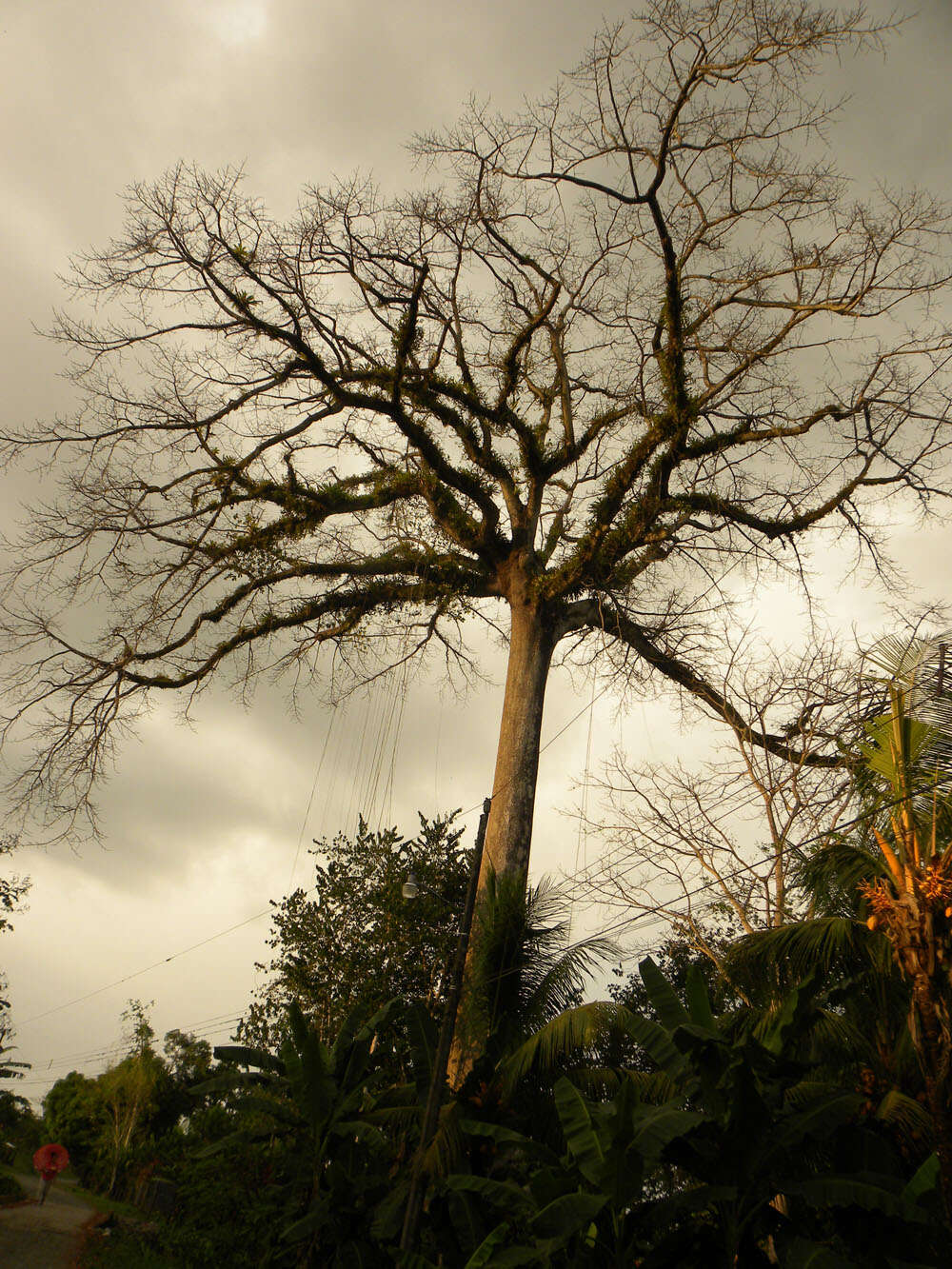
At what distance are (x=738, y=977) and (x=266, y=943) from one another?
7.64 metres

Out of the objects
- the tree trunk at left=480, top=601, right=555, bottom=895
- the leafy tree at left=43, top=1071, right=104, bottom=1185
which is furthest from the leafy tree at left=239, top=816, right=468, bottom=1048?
the leafy tree at left=43, top=1071, right=104, bottom=1185

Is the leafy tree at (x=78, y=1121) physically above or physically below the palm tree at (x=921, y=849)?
below

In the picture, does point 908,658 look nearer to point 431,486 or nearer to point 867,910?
point 867,910

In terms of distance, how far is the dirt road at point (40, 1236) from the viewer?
1711 cm

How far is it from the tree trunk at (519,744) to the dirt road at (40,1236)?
13.7 metres

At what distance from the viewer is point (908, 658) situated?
8.70 meters

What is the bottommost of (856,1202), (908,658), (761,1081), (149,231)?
(856,1202)

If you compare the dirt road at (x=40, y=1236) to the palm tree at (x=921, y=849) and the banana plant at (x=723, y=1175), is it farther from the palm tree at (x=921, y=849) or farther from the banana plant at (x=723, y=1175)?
the palm tree at (x=921, y=849)

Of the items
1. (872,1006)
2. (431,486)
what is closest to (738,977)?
(872,1006)

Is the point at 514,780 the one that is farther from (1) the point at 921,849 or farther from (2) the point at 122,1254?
(2) the point at 122,1254

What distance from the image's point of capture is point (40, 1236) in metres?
18.9

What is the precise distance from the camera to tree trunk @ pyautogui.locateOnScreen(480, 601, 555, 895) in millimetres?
10422

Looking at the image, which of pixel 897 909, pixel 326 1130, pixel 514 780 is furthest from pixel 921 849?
pixel 326 1130

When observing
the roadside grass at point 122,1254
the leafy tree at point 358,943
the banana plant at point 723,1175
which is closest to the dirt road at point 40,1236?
the roadside grass at point 122,1254
